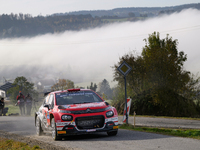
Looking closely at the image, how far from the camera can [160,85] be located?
33.1 metres

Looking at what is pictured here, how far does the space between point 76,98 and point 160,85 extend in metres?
22.5

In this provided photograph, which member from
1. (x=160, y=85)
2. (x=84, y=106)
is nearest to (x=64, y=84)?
(x=160, y=85)

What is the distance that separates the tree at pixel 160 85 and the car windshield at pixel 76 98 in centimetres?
1952

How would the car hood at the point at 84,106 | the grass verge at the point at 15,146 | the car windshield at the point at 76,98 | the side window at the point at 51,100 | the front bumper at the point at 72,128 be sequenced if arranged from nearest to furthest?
the grass verge at the point at 15,146, the front bumper at the point at 72,128, the car hood at the point at 84,106, the car windshield at the point at 76,98, the side window at the point at 51,100

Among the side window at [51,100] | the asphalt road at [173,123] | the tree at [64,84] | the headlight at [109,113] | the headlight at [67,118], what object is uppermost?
the tree at [64,84]

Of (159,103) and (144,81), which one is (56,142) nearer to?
(159,103)

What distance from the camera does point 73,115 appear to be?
10.3 metres

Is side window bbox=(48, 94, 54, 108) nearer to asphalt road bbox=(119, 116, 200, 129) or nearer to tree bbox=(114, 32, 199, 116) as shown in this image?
asphalt road bbox=(119, 116, 200, 129)

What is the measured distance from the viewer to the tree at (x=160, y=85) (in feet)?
102

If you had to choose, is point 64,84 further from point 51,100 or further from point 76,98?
point 76,98

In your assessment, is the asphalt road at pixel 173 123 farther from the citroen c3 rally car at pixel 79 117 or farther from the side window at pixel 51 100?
the side window at pixel 51 100

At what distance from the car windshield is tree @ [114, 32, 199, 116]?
1952cm

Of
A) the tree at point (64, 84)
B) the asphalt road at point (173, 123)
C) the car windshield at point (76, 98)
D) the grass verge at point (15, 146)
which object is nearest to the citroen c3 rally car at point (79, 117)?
the car windshield at point (76, 98)

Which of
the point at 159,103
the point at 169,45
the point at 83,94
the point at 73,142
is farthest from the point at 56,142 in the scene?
the point at 169,45
